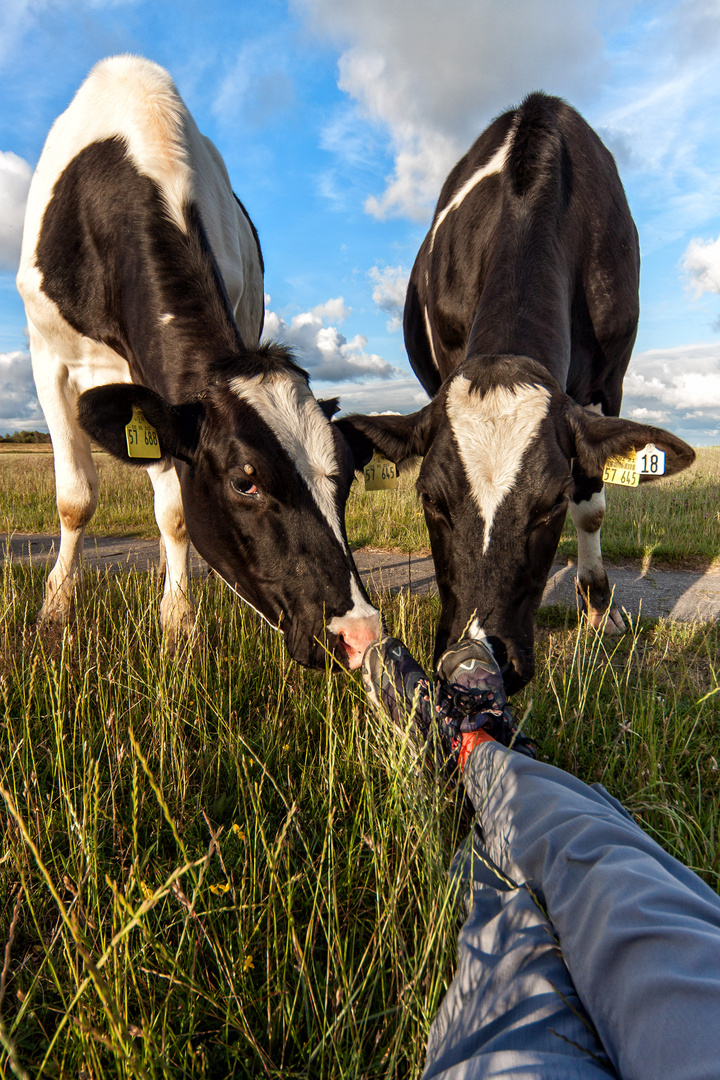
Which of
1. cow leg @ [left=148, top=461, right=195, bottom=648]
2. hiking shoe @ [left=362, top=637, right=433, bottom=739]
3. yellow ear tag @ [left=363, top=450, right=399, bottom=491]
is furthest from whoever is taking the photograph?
cow leg @ [left=148, top=461, right=195, bottom=648]

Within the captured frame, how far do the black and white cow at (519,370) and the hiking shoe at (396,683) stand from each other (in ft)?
1.13

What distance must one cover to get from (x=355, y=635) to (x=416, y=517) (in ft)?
18.0

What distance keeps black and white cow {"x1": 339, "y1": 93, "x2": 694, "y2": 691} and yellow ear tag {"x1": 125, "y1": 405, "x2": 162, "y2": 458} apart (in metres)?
1.03

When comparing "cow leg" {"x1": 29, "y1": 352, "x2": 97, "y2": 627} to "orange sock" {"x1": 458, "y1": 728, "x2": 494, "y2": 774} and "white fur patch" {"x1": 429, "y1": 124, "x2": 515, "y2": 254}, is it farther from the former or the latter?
"white fur patch" {"x1": 429, "y1": 124, "x2": 515, "y2": 254}

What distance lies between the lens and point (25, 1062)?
1186mm

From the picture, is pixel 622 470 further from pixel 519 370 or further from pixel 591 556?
pixel 591 556

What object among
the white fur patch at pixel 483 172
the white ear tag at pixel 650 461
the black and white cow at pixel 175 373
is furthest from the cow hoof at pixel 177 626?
the white fur patch at pixel 483 172

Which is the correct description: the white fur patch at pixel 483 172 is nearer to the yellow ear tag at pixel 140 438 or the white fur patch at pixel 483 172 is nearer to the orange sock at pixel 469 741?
the yellow ear tag at pixel 140 438

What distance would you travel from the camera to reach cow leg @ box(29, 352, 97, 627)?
4.25m

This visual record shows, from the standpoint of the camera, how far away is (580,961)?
0.99 m

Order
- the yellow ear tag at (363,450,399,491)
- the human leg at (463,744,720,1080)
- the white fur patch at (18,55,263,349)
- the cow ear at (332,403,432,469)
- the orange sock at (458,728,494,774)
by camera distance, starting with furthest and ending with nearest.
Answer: the white fur patch at (18,55,263,349) < the yellow ear tag at (363,450,399,491) < the cow ear at (332,403,432,469) < the orange sock at (458,728,494,774) < the human leg at (463,744,720,1080)

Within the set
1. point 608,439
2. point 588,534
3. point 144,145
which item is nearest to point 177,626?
point 608,439

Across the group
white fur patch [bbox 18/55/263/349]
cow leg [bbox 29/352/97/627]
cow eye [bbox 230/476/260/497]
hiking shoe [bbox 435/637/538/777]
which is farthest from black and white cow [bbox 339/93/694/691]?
cow leg [bbox 29/352/97/627]

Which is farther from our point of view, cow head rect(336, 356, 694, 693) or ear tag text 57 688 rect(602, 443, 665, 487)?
ear tag text 57 688 rect(602, 443, 665, 487)
